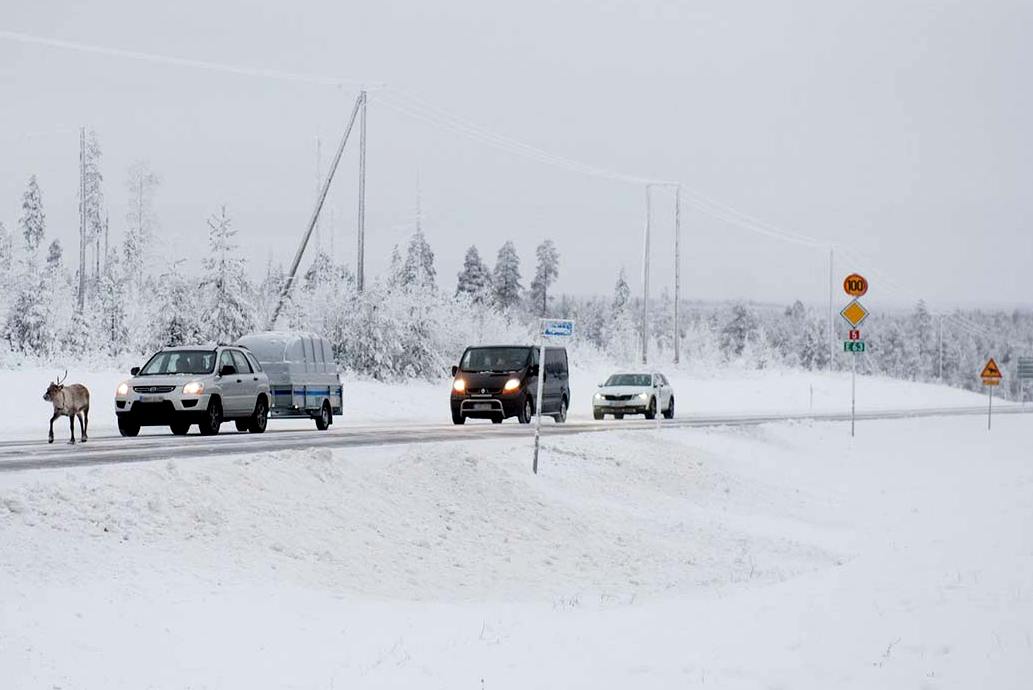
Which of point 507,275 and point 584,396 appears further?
point 507,275

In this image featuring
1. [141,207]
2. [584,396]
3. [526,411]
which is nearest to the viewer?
[526,411]

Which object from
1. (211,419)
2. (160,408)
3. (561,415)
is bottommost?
(561,415)

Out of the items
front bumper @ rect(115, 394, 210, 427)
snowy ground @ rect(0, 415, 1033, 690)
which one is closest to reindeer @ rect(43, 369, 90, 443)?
front bumper @ rect(115, 394, 210, 427)

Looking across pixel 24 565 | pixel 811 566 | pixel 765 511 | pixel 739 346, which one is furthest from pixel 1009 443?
pixel 739 346

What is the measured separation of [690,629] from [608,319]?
163 m

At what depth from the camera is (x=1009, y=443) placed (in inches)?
1858

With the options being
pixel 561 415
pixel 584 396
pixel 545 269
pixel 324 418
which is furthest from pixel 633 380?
pixel 545 269

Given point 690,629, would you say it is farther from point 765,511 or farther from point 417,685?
point 765,511

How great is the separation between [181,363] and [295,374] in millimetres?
4195

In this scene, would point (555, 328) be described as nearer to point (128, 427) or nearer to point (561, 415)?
point (128, 427)

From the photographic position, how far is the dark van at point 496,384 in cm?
3366

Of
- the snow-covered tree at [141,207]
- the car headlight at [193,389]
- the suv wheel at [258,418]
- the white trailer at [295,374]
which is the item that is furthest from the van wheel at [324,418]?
the snow-covered tree at [141,207]

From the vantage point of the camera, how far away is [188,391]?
2455cm

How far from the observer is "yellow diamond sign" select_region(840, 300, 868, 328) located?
115 ft
